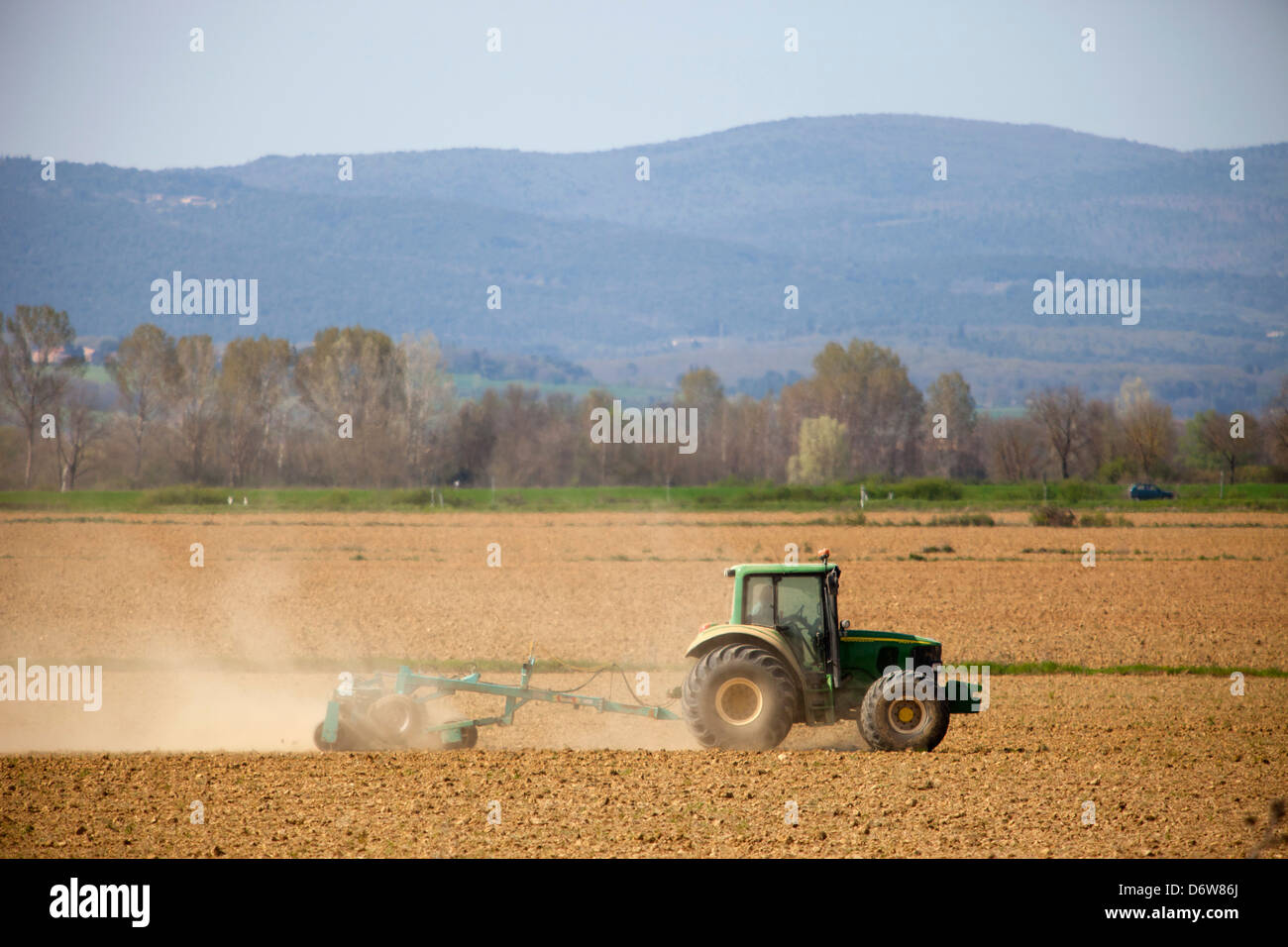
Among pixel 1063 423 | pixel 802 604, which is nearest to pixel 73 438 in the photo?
pixel 802 604

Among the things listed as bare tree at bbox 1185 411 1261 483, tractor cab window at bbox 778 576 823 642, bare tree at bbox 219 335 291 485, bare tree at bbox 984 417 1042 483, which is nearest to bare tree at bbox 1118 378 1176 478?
bare tree at bbox 1185 411 1261 483

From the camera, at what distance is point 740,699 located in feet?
41.9

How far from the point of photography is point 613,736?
15.1 metres

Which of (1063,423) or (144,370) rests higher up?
(144,370)

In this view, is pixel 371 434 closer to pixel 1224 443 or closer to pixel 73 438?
pixel 73 438

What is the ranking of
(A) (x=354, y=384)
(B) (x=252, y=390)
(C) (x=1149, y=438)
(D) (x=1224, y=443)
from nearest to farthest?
(D) (x=1224, y=443), (C) (x=1149, y=438), (B) (x=252, y=390), (A) (x=354, y=384)

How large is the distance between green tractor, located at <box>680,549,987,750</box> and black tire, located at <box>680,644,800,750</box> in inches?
0.4

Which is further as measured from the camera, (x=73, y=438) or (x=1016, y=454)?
(x=1016, y=454)

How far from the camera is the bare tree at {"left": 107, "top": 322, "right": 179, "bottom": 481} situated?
4094 inches

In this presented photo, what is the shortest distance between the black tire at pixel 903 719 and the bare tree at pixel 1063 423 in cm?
9932

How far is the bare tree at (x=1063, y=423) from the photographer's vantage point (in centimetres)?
10950

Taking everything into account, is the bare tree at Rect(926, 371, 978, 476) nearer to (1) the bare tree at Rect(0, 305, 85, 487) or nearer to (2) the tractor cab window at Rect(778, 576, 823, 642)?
(1) the bare tree at Rect(0, 305, 85, 487)

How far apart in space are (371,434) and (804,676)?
305ft
